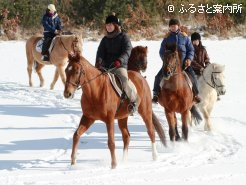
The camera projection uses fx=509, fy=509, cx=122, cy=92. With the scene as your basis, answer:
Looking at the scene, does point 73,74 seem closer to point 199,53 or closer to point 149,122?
point 149,122

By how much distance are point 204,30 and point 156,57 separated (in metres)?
8.00

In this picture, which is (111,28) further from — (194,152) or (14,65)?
(14,65)

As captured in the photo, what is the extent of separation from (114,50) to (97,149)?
1783 mm

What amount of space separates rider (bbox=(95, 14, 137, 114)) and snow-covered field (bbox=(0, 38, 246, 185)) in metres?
1.08

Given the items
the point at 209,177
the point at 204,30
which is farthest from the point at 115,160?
the point at 204,30

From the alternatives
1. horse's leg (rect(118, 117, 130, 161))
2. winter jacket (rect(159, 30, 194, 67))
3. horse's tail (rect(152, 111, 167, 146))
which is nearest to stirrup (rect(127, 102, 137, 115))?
horse's leg (rect(118, 117, 130, 161))

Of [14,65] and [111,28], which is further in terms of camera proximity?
[14,65]

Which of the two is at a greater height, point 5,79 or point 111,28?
point 111,28

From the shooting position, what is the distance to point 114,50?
7859mm

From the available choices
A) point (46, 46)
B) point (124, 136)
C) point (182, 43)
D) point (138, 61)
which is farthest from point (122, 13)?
point (124, 136)

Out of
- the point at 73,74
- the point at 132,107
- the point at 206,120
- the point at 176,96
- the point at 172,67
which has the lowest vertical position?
the point at 206,120

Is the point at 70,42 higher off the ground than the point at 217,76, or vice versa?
the point at 70,42

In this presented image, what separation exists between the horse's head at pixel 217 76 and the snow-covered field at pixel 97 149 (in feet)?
2.65

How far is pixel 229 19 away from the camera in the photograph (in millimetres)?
27297
